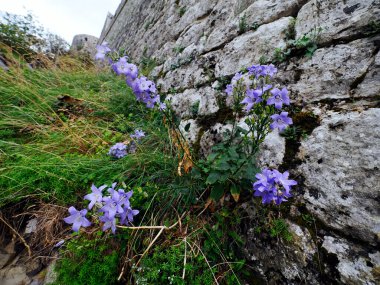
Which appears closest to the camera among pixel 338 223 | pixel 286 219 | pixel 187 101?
pixel 338 223

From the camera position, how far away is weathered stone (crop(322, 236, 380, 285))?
0.76 m

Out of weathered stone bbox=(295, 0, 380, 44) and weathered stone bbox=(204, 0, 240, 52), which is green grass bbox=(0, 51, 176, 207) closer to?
weathered stone bbox=(204, 0, 240, 52)

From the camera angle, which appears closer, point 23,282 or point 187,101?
point 23,282

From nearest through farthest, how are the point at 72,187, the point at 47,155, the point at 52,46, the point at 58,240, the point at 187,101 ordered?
the point at 58,240
the point at 72,187
the point at 47,155
the point at 187,101
the point at 52,46

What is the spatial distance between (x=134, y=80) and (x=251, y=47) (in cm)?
101

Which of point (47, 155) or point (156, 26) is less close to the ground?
point (156, 26)

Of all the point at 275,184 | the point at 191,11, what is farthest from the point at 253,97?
the point at 191,11

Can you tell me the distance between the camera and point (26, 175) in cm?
163

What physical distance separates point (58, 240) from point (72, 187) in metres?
0.39

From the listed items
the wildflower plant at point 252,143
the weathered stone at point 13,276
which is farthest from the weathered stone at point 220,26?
the weathered stone at point 13,276

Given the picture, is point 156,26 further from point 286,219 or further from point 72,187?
point 286,219

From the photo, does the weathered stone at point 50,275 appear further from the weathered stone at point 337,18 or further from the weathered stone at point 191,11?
the weathered stone at point 191,11

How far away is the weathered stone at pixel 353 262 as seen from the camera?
2.50ft

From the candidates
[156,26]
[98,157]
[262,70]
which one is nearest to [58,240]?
[98,157]
